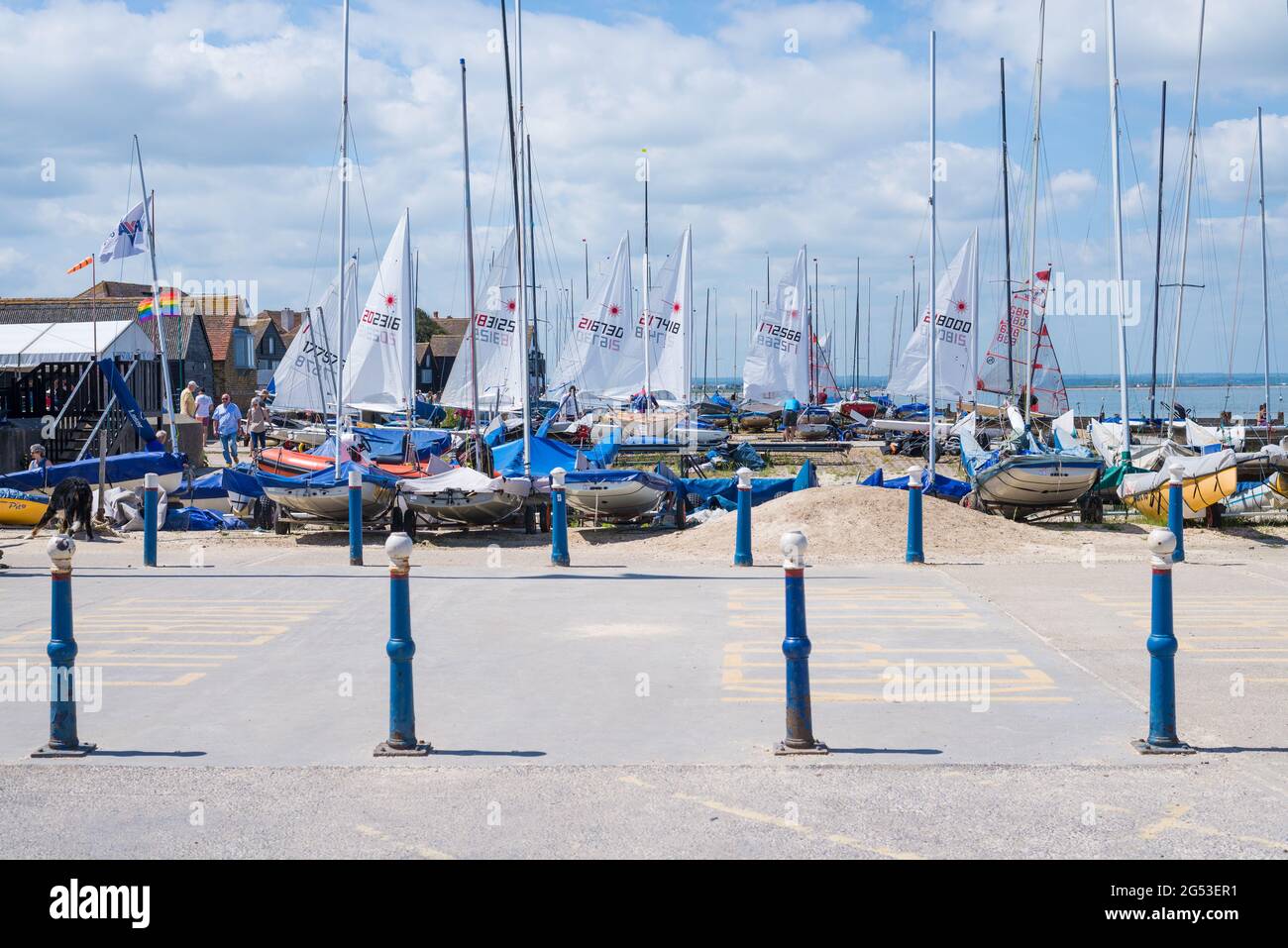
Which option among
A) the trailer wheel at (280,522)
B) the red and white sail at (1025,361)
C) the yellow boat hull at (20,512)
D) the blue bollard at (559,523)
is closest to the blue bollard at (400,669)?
the blue bollard at (559,523)

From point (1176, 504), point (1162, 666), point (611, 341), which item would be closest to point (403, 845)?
point (1162, 666)

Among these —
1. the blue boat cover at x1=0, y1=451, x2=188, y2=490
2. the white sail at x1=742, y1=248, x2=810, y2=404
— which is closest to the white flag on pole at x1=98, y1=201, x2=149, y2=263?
the blue boat cover at x1=0, y1=451, x2=188, y2=490

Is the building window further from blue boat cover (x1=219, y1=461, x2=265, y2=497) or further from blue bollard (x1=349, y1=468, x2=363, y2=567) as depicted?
blue bollard (x1=349, y1=468, x2=363, y2=567)

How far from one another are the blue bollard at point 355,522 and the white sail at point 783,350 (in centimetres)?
3323

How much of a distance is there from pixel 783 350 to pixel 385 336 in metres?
20.1

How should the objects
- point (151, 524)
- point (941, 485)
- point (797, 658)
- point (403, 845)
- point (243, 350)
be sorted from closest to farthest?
point (403, 845), point (797, 658), point (151, 524), point (941, 485), point (243, 350)

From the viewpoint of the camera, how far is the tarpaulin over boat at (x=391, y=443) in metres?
26.0

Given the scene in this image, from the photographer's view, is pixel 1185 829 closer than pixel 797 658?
Yes

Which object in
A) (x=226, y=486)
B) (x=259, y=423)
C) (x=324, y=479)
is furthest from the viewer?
(x=259, y=423)

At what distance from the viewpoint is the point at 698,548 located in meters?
17.3

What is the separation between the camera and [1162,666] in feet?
24.1

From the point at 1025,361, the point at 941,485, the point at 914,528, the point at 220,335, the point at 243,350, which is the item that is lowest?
the point at 941,485

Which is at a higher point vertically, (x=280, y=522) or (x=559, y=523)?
(x=559, y=523)

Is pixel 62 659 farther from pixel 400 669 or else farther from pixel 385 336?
pixel 385 336
